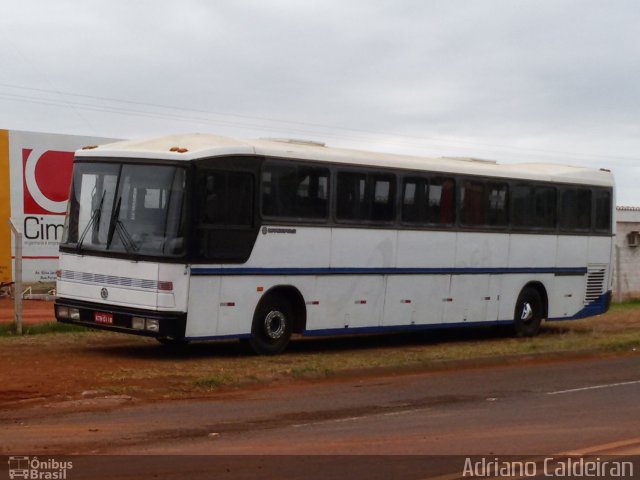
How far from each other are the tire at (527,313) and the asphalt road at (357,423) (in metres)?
7.17

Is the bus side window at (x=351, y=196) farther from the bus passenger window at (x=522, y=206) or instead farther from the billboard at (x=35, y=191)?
the billboard at (x=35, y=191)

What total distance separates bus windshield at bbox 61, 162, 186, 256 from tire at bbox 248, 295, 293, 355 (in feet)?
6.64

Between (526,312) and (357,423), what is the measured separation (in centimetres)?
1203

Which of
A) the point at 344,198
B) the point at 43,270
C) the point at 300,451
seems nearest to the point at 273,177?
the point at 344,198

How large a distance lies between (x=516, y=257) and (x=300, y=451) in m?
13.4

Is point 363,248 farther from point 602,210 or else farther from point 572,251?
point 602,210

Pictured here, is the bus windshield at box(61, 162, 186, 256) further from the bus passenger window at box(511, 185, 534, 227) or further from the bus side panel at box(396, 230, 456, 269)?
the bus passenger window at box(511, 185, 534, 227)

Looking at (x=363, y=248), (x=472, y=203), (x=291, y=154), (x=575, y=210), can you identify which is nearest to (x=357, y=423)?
(x=291, y=154)

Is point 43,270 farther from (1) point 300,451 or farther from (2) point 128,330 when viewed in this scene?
(1) point 300,451

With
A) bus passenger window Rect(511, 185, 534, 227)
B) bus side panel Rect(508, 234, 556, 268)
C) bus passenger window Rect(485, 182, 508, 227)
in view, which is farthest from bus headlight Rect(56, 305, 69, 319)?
bus passenger window Rect(511, 185, 534, 227)

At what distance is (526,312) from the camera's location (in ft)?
76.5

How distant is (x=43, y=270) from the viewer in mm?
28922

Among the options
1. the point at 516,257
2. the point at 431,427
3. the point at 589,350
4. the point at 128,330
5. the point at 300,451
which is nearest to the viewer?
the point at 300,451

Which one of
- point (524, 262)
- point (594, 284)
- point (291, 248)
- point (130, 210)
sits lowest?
point (594, 284)
